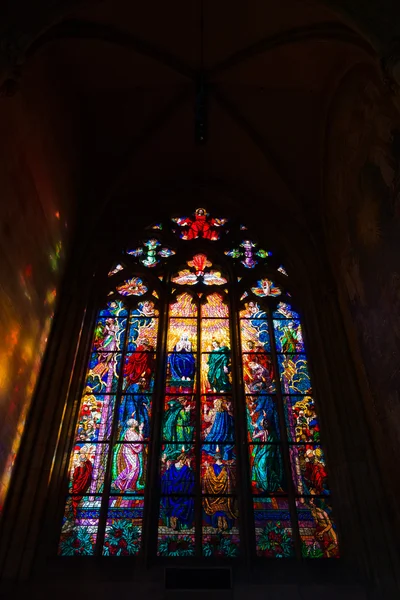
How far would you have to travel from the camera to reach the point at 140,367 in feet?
27.7

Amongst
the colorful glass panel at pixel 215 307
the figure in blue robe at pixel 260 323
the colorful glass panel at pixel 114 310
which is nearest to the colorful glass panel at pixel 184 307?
the colorful glass panel at pixel 215 307

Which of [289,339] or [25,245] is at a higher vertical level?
[289,339]

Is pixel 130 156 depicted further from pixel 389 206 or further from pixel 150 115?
pixel 389 206

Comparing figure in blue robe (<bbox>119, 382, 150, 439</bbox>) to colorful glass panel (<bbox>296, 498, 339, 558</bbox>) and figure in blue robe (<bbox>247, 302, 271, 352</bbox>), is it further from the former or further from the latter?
colorful glass panel (<bbox>296, 498, 339, 558</bbox>)

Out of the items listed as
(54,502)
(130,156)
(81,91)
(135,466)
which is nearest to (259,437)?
(135,466)

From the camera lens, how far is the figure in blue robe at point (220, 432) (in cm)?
738

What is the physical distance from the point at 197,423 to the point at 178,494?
1.06 metres

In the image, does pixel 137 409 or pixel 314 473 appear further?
pixel 137 409

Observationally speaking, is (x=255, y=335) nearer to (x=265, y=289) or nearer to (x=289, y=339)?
(x=289, y=339)

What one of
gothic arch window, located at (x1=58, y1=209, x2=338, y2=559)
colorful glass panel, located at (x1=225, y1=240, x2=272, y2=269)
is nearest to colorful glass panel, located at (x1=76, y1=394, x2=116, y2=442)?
gothic arch window, located at (x1=58, y1=209, x2=338, y2=559)

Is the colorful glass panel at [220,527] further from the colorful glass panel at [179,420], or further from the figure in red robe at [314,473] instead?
the figure in red robe at [314,473]

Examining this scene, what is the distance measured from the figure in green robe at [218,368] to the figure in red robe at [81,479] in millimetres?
2107

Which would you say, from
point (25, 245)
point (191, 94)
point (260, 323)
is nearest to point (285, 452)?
point (260, 323)

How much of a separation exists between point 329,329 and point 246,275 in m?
2.20
